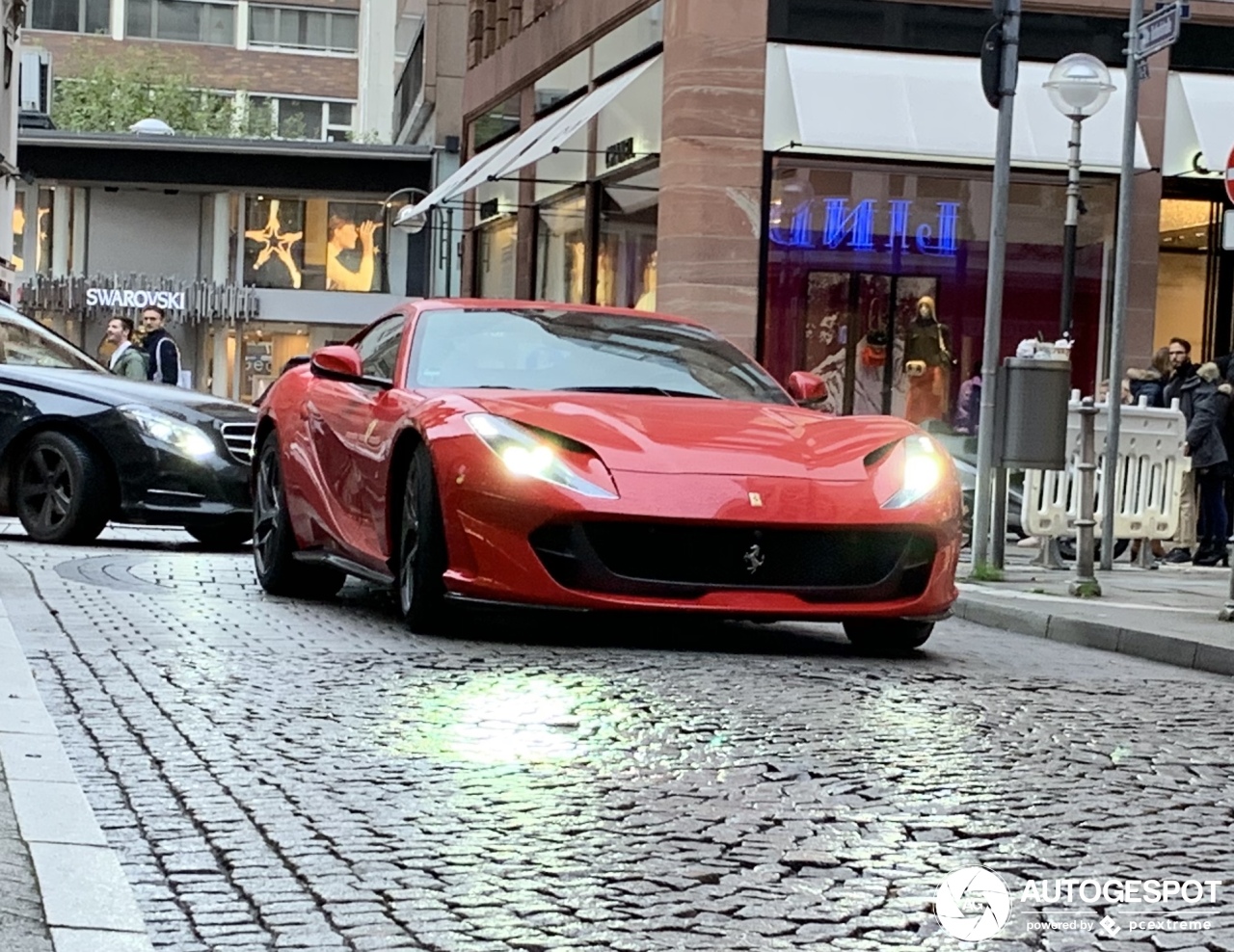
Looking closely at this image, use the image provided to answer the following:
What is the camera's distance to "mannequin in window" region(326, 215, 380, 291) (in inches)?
2019

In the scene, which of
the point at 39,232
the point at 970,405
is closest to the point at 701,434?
the point at 970,405

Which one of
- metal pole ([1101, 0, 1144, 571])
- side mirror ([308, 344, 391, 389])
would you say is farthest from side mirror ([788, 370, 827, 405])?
metal pole ([1101, 0, 1144, 571])

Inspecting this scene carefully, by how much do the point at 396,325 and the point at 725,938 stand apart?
6107 mm

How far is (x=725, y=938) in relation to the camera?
3932mm

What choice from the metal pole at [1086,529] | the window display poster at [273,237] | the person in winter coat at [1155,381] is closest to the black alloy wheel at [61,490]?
the metal pole at [1086,529]

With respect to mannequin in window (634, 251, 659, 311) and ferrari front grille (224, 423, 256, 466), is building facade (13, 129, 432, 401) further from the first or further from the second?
ferrari front grille (224, 423, 256, 466)

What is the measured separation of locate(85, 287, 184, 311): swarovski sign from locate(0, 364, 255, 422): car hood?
1451 inches

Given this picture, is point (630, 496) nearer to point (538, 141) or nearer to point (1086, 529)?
point (1086, 529)

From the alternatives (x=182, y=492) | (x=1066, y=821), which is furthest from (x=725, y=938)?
(x=182, y=492)

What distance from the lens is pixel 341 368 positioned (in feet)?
30.0

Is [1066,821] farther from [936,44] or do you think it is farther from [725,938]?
[936,44]

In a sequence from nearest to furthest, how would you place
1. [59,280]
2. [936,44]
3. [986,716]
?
[986,716] → [936,44] → [59,280]

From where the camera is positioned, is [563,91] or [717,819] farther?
[563,91]

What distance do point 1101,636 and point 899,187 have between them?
566 inches
